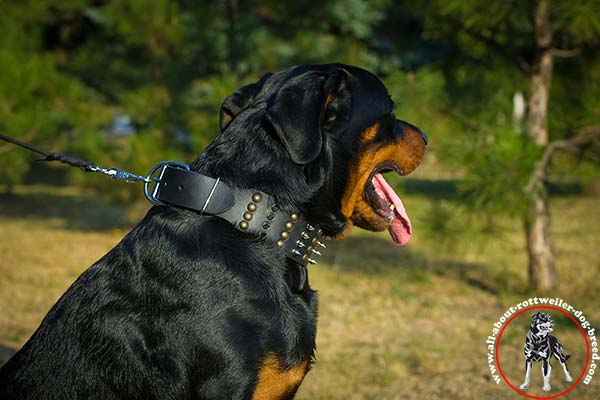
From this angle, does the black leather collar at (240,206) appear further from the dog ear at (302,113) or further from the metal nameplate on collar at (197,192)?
the dog ear at (302,113)

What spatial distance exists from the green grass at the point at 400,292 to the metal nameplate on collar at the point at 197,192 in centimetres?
227

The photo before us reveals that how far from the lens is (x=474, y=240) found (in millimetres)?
6691

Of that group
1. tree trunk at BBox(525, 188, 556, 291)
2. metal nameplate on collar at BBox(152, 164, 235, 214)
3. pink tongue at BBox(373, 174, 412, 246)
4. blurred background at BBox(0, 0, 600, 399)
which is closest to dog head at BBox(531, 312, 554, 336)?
blurred background at BBox(0, 0, 600, 399)

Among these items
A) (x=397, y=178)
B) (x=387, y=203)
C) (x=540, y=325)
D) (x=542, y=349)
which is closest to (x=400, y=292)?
(x=397, y=178)

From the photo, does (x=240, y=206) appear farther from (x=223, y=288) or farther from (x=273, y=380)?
(x=273, y=380)

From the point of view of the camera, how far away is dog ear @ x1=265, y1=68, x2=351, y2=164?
2.42m

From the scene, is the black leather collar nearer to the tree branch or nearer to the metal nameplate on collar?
the metal nameplate on collar

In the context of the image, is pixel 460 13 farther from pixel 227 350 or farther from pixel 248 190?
pixel 227 350

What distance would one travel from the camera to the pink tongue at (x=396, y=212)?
Answer: 9.91 feet

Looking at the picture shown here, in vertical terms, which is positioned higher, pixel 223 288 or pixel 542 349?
pixel 542 349

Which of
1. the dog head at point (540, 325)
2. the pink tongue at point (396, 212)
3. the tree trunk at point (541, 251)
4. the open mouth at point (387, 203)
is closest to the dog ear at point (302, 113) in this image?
the open mouth at point (387, 203)

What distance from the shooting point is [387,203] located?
293 cm

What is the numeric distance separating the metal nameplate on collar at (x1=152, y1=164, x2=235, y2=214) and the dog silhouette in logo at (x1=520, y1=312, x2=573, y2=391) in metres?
2.58

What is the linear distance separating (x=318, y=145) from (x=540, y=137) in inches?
193
